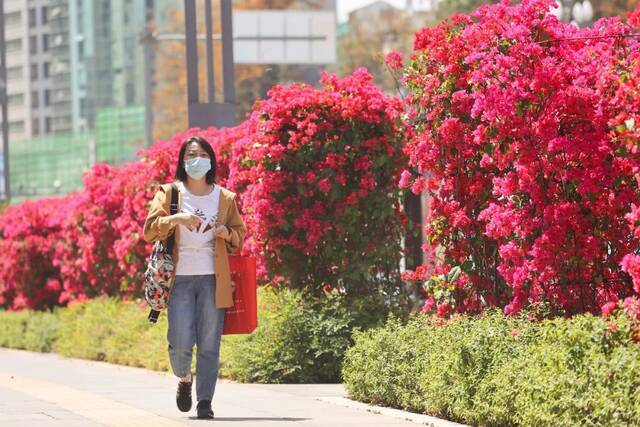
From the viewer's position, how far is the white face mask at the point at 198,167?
1115 cm

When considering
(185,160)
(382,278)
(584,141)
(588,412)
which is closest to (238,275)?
(185,160)

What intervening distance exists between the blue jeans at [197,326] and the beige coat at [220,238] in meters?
0.07

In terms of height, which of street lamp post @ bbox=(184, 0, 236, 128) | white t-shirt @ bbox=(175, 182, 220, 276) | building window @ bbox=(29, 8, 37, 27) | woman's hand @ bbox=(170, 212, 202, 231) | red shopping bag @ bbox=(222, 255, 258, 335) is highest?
building window @ bbox=(29, 8, 37, 27)

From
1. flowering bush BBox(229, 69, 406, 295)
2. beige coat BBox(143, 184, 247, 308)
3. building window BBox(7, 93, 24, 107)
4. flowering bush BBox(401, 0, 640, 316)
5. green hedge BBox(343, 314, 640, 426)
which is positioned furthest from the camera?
building window BBox(7, 93, 24, 107)

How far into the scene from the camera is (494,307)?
38.1ft

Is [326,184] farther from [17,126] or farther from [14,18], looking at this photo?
[14,18]

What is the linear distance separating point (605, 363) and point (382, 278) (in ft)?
22.3

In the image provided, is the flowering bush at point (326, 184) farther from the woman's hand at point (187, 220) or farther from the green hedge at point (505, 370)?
the woman's hand at point (187, 220)

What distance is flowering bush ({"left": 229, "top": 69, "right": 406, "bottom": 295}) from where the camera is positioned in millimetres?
14930

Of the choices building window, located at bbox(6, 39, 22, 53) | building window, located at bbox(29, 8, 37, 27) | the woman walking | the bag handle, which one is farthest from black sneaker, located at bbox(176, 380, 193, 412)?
building window, located at bbox(6, 39, 22, 53)

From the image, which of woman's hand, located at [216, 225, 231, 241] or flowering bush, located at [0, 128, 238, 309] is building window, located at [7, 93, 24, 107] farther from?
woman's hand, located at [216, 225, 231, 241]

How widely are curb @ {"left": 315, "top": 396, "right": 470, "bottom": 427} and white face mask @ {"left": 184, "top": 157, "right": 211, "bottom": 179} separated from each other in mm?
1988

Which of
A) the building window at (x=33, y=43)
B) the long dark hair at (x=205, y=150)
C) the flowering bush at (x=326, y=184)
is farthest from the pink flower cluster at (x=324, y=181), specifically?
the building window at (x=33, y=43)

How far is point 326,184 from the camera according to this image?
1473 cm
